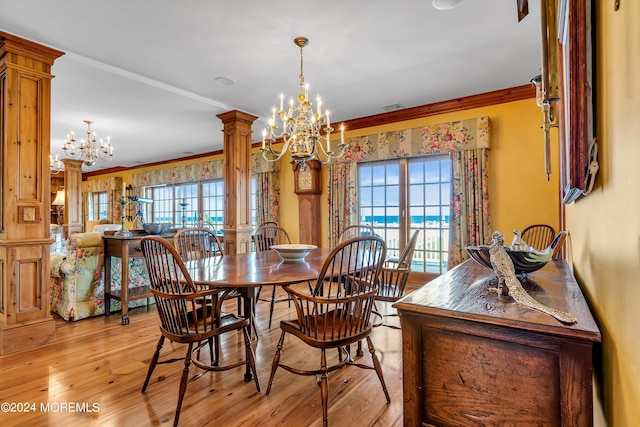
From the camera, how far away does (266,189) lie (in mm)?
6328

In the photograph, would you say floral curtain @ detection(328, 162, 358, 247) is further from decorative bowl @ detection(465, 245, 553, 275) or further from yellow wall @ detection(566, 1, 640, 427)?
yellow wall @ detection(566, 1, 640, 427)

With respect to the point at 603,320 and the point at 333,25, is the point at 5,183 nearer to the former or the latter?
the point at 333,25

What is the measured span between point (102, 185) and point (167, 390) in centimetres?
958

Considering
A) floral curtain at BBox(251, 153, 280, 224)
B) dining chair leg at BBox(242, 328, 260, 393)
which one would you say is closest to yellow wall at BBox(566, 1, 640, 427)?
dining chair leg at BBox(242, 328, 260, 393)

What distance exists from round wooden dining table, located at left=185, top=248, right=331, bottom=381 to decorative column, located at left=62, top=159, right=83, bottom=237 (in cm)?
628

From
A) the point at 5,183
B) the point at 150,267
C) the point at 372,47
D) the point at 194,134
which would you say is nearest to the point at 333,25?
the point at 372,47

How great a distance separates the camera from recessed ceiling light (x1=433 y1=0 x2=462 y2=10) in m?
2.31

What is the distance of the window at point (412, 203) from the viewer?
15.0 ft

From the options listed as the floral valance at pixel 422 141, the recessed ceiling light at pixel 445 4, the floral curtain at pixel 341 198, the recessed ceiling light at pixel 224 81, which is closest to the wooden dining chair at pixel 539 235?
the floral valance at pixel 422 141

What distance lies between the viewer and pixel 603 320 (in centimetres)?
85

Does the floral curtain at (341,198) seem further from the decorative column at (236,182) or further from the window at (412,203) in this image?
the decorative column at (236,182)

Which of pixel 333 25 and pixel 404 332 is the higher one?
pixel 333 25

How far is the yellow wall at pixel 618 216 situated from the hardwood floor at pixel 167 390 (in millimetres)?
1199

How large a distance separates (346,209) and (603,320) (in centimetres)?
439
